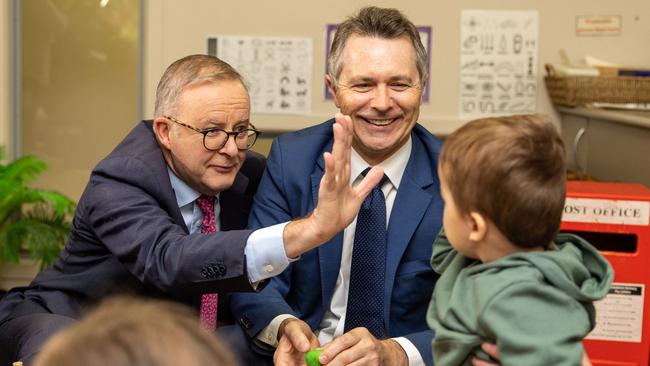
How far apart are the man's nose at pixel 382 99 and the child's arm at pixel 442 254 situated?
0.51m

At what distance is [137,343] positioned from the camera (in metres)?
0.96

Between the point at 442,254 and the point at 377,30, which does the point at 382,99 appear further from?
the point at 442,254

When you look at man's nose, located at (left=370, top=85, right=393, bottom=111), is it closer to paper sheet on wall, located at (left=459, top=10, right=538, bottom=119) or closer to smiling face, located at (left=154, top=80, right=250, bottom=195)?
smiling face, located at (left=154, top=80, right=250, bottom=195)

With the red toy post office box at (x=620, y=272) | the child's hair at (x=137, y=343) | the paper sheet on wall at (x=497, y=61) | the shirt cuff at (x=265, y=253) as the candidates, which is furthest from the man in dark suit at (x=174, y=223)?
the paper sheet on wall at (x=497, y=61)

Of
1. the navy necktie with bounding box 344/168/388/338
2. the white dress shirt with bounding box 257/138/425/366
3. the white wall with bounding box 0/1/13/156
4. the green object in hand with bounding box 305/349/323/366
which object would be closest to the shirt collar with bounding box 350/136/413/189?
the white dress shirt with bounding box 257/138/425/366

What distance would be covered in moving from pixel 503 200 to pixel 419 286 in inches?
30.9

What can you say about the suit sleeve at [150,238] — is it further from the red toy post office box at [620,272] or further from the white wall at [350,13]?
the white wall at [350,13]

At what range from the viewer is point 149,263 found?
6.89 ft

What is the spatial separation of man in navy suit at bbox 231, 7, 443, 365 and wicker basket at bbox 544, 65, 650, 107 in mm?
1949

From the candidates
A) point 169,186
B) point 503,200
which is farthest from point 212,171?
point 503,200

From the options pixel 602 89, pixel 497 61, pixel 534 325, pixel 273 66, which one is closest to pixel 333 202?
pixel 534 325

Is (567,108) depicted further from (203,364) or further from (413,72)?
(203,364)

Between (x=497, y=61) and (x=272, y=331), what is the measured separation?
2905mm

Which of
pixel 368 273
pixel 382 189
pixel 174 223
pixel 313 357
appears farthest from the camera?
pixel 382 189
